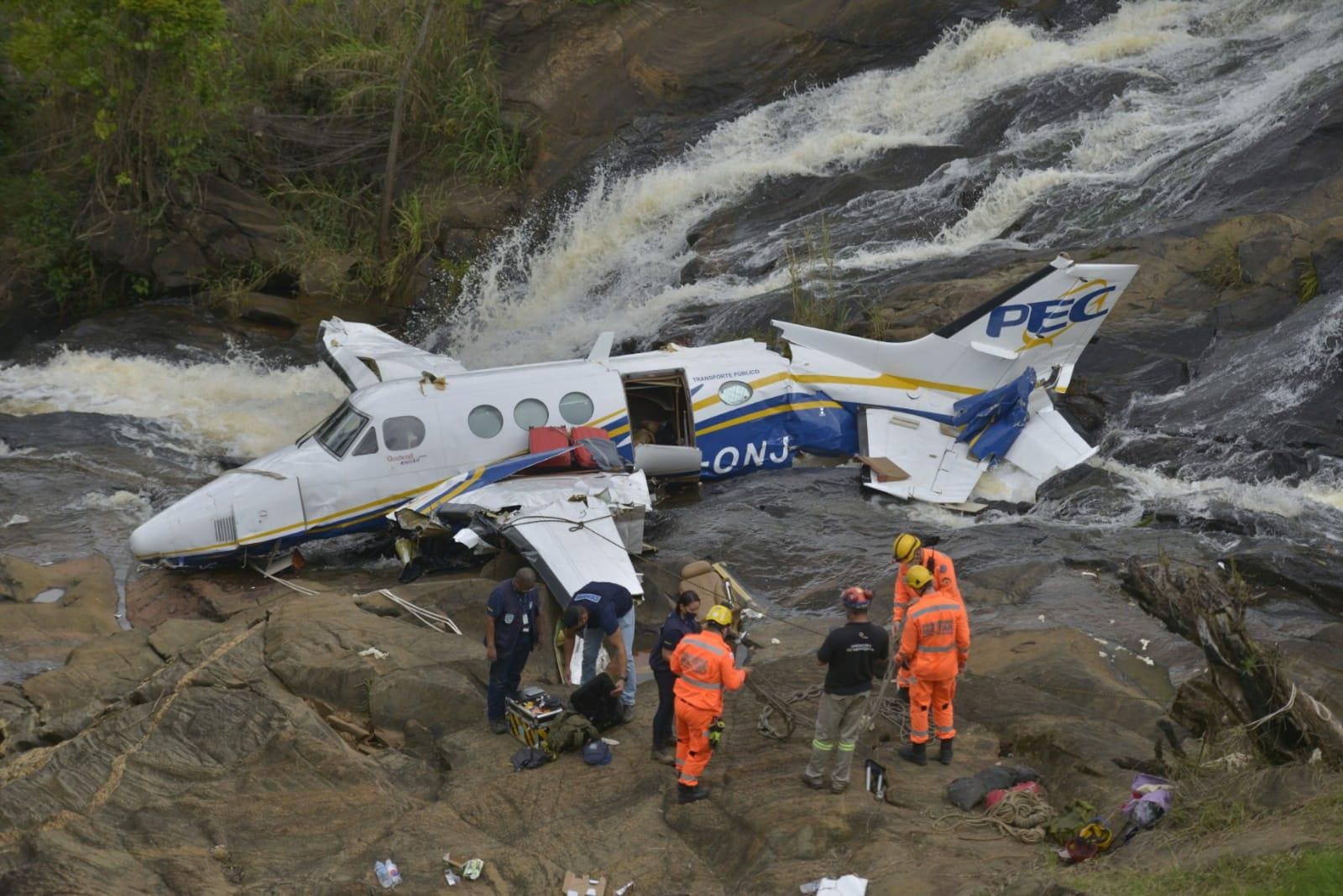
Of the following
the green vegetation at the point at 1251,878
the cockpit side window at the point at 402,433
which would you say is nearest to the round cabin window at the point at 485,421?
the cockpit side window at the point at 402,433

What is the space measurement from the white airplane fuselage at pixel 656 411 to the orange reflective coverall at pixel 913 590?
6.97 meters

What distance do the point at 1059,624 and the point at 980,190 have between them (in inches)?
525

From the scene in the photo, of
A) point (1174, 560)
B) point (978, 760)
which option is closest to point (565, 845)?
point (978, 760)

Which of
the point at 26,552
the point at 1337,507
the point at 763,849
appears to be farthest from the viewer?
the point at 26,552

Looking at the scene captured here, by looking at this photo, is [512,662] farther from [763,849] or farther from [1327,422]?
[1327,422]

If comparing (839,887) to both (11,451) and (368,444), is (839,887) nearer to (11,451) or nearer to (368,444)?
(368,444)

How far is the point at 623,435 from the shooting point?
55.6 ft

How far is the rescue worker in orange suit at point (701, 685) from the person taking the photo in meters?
8.89

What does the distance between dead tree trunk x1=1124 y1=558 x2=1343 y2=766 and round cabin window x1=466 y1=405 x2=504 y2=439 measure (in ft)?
30.6

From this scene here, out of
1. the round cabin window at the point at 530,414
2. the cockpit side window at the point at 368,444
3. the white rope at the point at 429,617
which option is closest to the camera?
the white rope at the point at 429,617

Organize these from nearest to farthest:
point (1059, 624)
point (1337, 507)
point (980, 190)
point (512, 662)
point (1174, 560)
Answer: point (512, 662) < point (1059, 624) < point (1174, 560) < point (1337, 507) < point (980, 190)

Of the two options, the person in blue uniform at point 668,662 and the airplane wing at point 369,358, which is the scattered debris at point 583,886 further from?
the airplane wing at point 369,358

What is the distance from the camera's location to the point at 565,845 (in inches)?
344

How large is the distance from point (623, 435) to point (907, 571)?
7647mm
